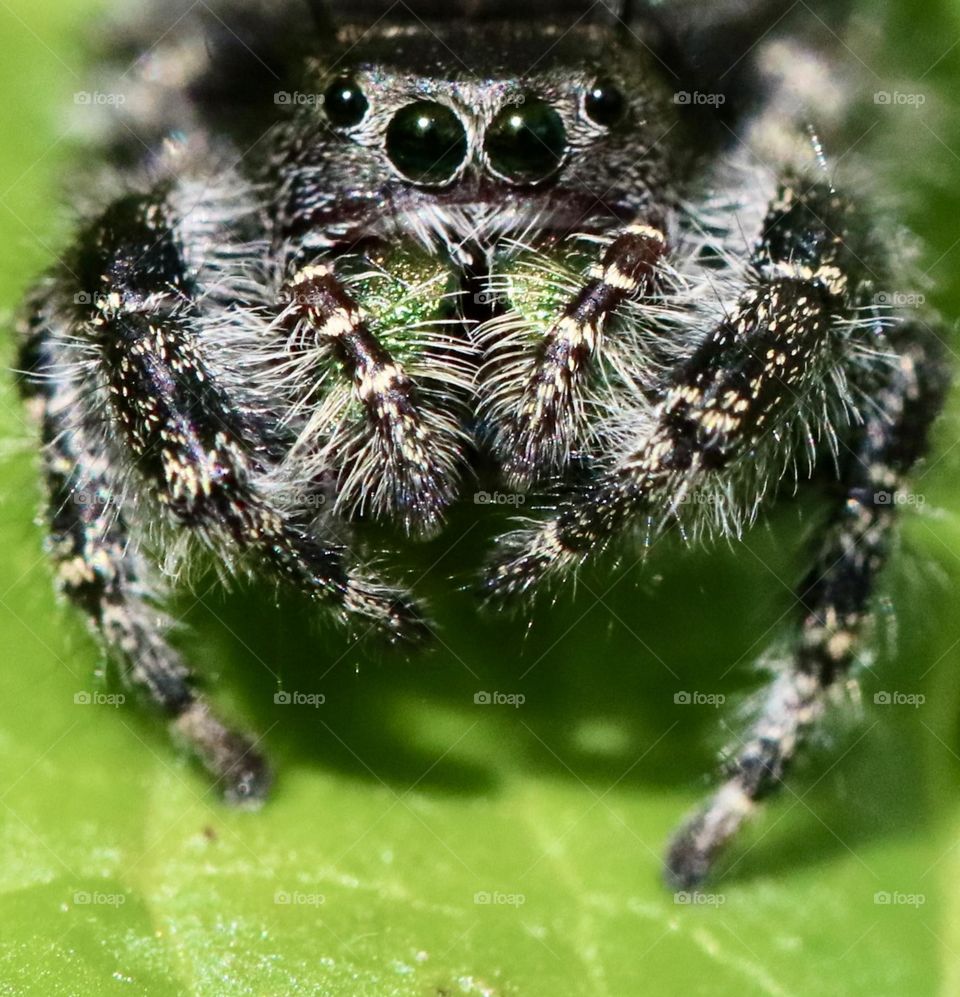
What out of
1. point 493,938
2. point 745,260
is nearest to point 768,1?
point 745,260

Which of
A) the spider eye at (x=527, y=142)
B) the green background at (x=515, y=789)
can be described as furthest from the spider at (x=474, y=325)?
the green background at (x=515, y=789)

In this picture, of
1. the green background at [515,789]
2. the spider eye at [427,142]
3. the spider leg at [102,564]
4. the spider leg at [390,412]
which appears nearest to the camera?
the spider leg at [390,412]

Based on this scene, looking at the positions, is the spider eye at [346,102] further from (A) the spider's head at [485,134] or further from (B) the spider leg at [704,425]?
(B) the spider leg at [704,425]

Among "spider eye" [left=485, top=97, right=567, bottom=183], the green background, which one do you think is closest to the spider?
"spider eye" [left=485, top=97, right=567, bottom=183]

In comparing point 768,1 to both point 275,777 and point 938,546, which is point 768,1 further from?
point 275,777

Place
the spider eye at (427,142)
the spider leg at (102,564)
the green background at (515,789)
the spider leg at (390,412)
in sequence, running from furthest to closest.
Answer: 1. the green background at (515,789)
2. the spider leg at (102,564)
3. the spider eye at (427,142)
4. the spider leg at (390,412)

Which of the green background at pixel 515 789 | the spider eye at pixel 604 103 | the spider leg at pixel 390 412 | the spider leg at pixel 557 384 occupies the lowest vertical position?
the green background at pixel 515 789

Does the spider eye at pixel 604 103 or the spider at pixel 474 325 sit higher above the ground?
the spider eye at pixel 604 103
